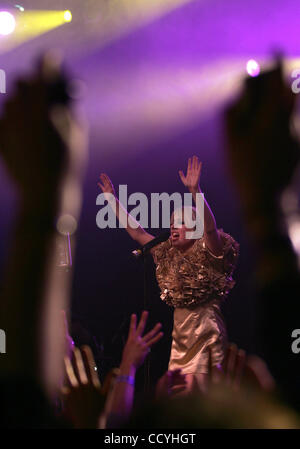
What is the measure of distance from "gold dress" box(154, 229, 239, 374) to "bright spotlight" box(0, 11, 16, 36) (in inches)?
87.7

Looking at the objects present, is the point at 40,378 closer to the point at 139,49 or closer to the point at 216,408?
the point at 216,408

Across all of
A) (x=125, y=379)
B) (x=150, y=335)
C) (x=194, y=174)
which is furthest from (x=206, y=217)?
(x=125, y=379)

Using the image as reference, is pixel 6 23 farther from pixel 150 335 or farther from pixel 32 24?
pixel 150 335

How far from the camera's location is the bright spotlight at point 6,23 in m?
3.73

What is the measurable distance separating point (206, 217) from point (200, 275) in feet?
1.30

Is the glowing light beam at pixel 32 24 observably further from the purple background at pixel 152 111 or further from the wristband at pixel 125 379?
the wristband at pixel 125 379

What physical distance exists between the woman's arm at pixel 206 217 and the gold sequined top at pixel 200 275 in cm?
7

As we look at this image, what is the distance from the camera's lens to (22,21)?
151 inches

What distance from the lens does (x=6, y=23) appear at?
12.4 ft

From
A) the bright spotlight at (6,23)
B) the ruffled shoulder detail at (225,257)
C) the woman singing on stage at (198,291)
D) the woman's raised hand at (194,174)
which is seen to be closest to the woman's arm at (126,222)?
the woman singing on stage at (198,291)

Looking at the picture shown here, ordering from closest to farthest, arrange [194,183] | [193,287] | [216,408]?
[216,408] < [194,183] < [193,287]

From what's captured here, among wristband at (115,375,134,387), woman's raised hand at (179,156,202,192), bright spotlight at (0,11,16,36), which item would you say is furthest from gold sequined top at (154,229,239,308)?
bright spotlight at (0,11,16,36)
